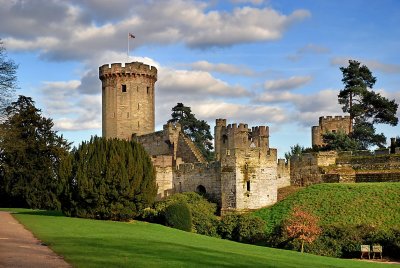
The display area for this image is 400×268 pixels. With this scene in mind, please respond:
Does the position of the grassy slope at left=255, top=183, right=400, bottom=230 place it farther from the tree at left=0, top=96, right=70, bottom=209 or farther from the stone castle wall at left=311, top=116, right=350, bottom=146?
the stone castle wall at left=311, top=116, right=350, bottom=146

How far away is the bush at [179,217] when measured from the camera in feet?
122

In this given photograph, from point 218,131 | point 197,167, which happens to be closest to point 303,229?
point 197,167

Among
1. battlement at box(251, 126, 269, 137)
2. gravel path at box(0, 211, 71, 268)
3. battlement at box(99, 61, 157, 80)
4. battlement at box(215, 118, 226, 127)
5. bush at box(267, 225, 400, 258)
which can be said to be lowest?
bush at box(267, 225, 400, 258)

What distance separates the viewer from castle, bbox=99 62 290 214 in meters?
42.6

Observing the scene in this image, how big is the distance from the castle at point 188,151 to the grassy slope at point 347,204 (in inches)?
80.7

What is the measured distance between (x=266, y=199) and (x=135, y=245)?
21.6m

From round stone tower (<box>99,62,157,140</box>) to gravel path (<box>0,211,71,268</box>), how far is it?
3493 centimetres

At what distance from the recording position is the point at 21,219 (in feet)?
111

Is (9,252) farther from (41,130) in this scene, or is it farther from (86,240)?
(41,130)

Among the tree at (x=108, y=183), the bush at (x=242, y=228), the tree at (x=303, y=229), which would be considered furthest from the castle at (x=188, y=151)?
the tree at (x=303, y=229)

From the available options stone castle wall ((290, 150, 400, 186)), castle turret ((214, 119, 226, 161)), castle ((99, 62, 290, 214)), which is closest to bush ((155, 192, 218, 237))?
castle ((99, 62, 290, 214))

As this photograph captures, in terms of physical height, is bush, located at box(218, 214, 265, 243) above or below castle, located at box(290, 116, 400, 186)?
below

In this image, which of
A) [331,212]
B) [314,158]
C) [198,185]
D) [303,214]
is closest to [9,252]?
[303,214]

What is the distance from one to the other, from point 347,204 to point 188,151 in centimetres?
1937
